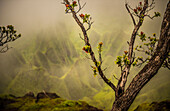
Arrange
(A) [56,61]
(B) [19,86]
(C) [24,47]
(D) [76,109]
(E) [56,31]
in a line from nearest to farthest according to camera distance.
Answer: (D) [76,109] → (B) [19,86] → (A) [56,61] → (C) [24,47] → (E) [56,31]

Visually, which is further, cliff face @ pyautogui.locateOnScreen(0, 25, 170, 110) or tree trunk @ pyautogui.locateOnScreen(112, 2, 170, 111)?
cliff face @ pyautogui.locateOnScreen(0, 25, 170, 110)

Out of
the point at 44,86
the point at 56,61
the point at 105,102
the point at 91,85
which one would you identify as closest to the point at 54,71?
the point at 56,61

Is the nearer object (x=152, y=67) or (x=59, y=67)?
(x=152, y=67)

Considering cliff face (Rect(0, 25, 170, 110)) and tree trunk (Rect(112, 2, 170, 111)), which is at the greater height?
cliff face (Rect(0, 25, 170, 110))

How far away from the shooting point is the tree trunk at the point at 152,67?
189cm

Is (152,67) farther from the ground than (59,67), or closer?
closer

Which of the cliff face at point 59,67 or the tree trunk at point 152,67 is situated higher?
the cliff face at point 59,67

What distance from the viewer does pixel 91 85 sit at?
123 meters

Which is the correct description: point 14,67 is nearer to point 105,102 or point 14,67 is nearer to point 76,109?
point 105,102

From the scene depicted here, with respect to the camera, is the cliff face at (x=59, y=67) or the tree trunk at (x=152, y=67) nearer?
the tree trunk at (x=152, y=67)

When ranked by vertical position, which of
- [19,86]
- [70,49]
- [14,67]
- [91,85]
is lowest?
[19,86]

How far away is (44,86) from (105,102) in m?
72.9

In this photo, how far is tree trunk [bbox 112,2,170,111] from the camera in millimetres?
1890

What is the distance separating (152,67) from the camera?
1.96m
